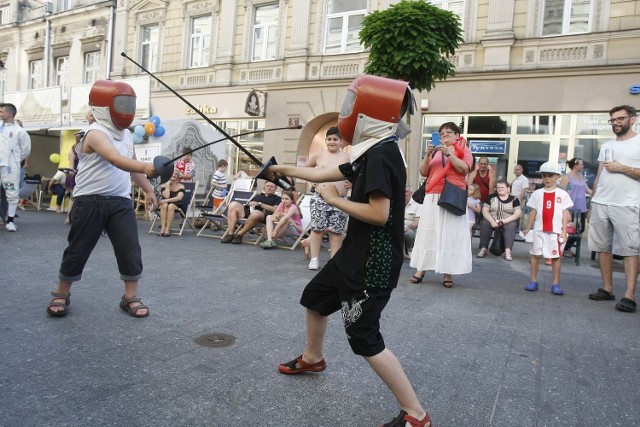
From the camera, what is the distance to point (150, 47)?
66.2 feet

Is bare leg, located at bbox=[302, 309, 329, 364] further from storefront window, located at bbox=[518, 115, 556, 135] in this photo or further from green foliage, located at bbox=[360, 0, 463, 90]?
storefront window, located at bbox=[518, 115, 556, 135]

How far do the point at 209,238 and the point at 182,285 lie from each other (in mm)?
4489

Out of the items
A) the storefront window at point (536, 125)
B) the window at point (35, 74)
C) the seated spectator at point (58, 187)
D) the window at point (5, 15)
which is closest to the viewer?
the seated spectator at point (58, 187)

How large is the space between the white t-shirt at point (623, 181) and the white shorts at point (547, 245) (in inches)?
28.6

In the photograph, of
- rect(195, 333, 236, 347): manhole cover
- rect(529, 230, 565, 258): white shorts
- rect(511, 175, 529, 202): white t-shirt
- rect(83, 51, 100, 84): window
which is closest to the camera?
rect(195, 333, 236, 347): manhole cover

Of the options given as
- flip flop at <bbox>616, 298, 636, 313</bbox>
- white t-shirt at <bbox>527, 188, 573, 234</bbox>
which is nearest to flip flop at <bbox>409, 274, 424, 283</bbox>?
white t-shirt at <bbox>527, 188, 573, 234</bbox>

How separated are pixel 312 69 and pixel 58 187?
8466 millimetres

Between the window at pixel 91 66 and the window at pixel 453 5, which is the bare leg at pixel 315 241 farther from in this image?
the window at pixel 91 66

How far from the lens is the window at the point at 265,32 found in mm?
17156

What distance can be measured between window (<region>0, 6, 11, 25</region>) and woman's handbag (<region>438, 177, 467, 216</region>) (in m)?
29.2

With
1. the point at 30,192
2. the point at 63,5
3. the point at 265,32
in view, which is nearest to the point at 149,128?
the point at 30,192

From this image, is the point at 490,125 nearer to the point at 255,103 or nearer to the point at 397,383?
the point at 255,103

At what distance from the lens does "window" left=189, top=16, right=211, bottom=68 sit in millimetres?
18547

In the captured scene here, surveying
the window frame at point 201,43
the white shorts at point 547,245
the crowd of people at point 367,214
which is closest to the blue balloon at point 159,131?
the crowd of people at point 367,214
